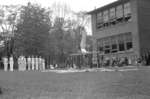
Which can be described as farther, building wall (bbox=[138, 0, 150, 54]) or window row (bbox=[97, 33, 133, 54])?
window row (bbox=[97, 33, 133, 54])

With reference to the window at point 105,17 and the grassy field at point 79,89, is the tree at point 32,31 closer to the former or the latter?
the window at point 105,17

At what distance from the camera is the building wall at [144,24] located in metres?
42.2

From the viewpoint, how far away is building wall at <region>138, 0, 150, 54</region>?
42.2 meters

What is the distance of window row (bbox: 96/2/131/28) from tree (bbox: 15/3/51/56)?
9396mm

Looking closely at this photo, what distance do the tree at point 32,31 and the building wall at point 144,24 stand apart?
54.3ft

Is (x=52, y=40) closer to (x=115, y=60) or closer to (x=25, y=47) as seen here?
(x=25, y=47)

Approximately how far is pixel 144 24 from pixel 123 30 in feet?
11.2

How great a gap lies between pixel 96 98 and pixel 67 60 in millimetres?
37275

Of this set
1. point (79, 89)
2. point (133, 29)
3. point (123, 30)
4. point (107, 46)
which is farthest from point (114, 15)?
point (79, 89)

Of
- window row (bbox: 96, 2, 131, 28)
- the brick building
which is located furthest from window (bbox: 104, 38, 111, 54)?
window row (bbox: 96, 2, 131, 28)

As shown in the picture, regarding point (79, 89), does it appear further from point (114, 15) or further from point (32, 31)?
point (32, 31)

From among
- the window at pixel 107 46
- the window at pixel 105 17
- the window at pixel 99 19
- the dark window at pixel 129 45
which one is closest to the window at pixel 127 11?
the dark window at pixel 129 45

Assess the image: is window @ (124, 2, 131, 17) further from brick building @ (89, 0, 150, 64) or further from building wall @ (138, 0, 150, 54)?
building wall @ (138, 0, 150, 54)

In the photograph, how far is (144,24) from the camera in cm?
4272
